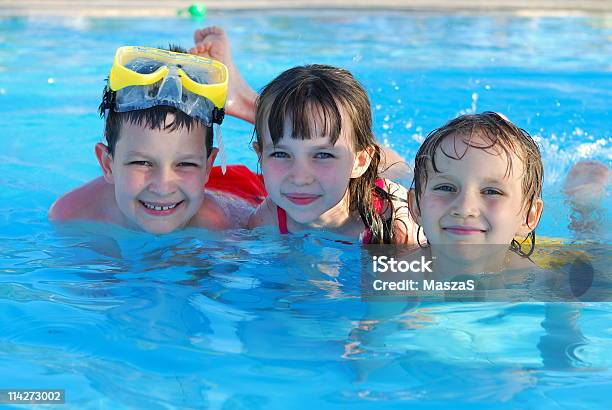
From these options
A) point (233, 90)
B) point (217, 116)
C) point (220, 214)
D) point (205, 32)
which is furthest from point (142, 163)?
point (205, 32)

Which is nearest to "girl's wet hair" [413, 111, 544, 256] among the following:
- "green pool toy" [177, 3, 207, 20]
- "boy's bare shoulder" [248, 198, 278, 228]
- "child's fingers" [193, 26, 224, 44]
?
"boy's bare shoulder" [248, 198, 278, 228]

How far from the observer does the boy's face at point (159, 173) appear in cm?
412

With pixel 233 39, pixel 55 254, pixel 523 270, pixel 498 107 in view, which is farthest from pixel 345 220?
pixel 233 39

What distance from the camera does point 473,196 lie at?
338 centimetres

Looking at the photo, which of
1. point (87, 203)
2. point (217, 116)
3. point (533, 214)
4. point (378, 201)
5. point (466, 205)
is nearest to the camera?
point (466, 205)

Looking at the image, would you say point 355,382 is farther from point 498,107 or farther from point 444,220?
point 498,107

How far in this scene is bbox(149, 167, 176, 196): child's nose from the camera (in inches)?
162

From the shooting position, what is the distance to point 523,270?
12.3 feet

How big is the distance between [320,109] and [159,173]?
0.82m

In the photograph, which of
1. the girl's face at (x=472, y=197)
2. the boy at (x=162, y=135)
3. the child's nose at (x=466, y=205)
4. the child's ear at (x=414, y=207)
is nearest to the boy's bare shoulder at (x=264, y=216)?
the boy at (x=162, y=135)

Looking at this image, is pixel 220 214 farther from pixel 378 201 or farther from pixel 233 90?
pixel 233 90

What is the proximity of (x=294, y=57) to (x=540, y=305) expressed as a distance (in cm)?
726

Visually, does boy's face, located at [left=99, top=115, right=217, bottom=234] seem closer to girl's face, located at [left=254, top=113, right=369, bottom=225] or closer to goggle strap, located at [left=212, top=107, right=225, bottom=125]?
goggle strap, located at [left=212, top=107, right=225, bottom=125]

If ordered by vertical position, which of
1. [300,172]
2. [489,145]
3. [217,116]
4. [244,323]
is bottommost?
[244,323]
